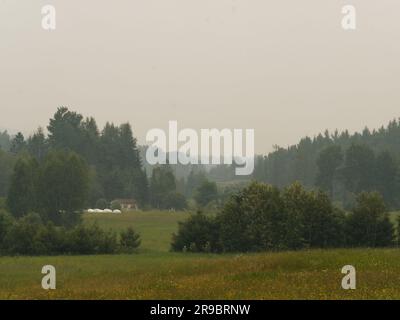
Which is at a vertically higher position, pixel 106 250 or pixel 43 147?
pixel 43 147

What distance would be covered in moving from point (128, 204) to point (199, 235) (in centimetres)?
11392

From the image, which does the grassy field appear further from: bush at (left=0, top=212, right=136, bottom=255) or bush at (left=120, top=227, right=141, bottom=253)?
bush at (left=120, top=227, right=141, bottom=253)

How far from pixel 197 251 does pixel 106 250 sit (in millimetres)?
10168

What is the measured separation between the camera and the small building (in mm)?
166550

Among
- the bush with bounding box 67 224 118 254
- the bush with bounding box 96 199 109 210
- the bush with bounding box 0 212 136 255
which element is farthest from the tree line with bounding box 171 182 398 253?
the bush with bounding box 96 199 109 210

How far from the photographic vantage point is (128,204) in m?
172

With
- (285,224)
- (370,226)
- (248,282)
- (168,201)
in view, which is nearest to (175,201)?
(168,201)

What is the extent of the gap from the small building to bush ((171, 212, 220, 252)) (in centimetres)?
10464

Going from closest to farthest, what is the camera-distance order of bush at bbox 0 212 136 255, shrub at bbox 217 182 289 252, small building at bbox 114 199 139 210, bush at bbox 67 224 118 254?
1. bush at bbox 0 212 136 255
2. bush at bbox 67 224 118 254
3. shrub at bbox 217 182 289 252
4. small building at bbox 114 199 139 210

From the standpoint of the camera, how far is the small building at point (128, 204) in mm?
166550

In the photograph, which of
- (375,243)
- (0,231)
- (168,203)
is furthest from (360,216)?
(168,203)

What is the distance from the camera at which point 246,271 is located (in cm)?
2608

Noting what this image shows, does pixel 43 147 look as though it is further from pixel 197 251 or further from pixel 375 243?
pixel 375 243

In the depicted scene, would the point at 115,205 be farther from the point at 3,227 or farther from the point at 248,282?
the point at 248,282
